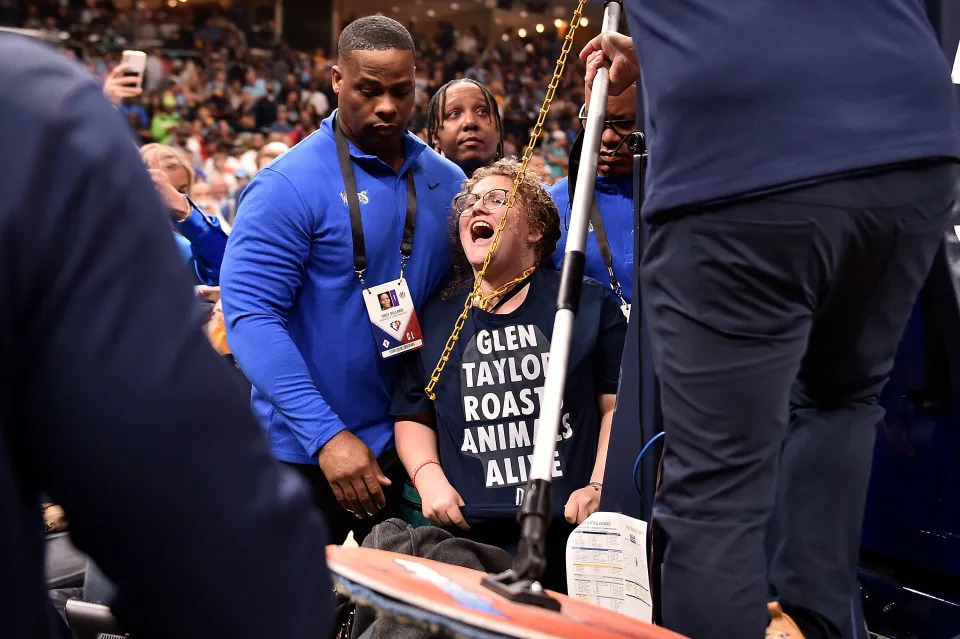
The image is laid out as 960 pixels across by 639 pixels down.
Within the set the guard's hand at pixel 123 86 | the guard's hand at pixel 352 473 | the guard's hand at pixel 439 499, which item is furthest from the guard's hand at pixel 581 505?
the guard's hand at pixel 123 86

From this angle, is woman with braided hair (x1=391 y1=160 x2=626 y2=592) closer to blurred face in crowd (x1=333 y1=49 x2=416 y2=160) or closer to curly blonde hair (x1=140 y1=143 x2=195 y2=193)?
blurred face in crowd (x1=333 y1=49 x2=416 y2=160)

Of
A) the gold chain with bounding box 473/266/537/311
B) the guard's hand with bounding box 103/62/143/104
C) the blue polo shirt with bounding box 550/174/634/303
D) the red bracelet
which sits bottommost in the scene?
the red bracelet

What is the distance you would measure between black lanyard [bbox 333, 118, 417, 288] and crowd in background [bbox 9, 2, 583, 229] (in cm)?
970

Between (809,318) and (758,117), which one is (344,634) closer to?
(809,318)

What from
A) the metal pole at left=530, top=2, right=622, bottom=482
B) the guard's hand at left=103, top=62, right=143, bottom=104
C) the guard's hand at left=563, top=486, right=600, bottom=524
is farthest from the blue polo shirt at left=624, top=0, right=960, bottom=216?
the guard's hand at left=103, top=62, right=143, bottom=104

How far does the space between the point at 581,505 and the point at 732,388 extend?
1101 mm

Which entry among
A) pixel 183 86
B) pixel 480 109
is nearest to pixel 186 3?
pixel 183 86

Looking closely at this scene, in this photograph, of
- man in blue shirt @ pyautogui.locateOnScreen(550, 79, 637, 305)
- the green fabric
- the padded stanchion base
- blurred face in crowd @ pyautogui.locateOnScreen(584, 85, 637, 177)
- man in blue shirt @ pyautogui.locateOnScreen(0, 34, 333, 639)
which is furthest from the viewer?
blurred face in crowd @ pyautogui.locateOnScreen(584, 85, 637, 177)

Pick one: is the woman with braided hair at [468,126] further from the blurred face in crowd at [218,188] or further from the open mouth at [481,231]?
the blurred face in crowd at [218,188]

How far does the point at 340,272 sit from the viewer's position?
9.07 ft

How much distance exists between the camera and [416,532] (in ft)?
7.52

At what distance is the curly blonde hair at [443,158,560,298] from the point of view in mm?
2867

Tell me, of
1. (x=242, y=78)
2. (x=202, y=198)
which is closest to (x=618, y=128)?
(x=202, y=198)

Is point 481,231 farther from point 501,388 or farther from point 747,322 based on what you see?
point 747,322
